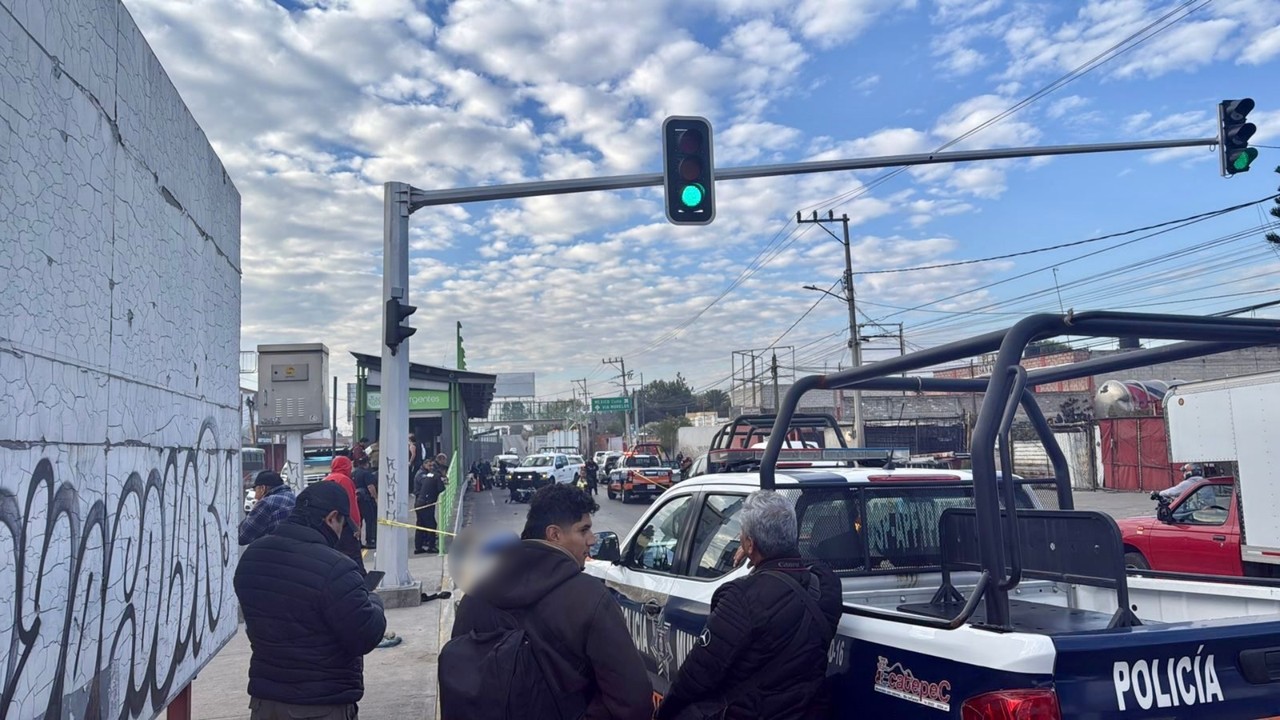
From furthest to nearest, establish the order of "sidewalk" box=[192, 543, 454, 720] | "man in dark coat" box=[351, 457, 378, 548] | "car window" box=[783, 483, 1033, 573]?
"man in dark coat" box=[351, 457, 378, 548]
"sidewalk" box=[192, 543, 454, 720]
"car window" box=[783, 483, 1033, 573]

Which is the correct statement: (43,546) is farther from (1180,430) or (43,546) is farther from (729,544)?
(1180,430)

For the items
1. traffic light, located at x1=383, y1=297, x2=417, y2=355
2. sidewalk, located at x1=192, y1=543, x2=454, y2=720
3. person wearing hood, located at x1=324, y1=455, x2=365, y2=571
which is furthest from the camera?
traffic light, located at x1=383, y1=297, x2=417, y2=355

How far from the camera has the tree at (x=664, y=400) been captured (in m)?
114

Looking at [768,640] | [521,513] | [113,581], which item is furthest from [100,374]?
[521,513]

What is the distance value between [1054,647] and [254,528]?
617cm

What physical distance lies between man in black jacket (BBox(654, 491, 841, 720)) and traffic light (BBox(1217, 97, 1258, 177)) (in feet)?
34.2

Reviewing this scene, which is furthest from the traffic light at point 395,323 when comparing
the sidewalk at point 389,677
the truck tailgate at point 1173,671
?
the truck tailgate at point 1173,671

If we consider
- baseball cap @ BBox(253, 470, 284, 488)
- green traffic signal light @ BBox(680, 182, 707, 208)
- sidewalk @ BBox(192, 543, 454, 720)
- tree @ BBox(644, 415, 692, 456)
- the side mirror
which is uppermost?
green traffic signal light @ BBox(680, 182, 707, 208)

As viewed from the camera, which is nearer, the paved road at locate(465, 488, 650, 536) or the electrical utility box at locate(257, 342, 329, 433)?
the electrical utility box at locate(257, 342, 329, 433)

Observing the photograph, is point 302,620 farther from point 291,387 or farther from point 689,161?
point 291,387

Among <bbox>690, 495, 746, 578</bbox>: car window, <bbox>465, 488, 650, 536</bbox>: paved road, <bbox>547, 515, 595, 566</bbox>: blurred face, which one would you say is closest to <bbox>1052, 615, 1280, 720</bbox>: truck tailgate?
<bbox>547, 515, 595, 566</bbox>: blurred face

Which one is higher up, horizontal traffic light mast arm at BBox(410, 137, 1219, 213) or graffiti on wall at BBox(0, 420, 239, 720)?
horizontal traffic light mast arm at BBox(410, 137, 1219, 213)

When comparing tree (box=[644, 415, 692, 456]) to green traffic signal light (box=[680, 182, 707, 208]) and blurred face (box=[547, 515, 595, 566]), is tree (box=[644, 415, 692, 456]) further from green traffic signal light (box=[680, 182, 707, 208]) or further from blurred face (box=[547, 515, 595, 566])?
blurred face (box=[547, 515, 595, 566])

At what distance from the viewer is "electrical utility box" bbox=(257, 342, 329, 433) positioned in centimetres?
1319
